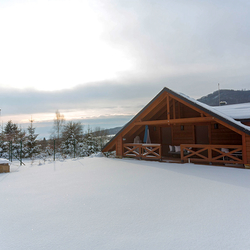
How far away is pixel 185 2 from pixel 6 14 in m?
7.71

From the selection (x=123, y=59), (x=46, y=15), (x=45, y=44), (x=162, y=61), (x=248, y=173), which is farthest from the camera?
(x=162, y=61)

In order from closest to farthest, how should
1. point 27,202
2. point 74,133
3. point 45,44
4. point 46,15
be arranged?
point 27,202, point 46,15, point 45,44, point 74,133

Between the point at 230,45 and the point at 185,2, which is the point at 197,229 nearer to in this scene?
the point at 185,2

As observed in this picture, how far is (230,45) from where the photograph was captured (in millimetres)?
10562

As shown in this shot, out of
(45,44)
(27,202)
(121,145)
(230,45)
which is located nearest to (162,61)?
(230,45)

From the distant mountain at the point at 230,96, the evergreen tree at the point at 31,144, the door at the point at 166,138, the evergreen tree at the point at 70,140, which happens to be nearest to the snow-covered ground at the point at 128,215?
the door at the point at 166,138

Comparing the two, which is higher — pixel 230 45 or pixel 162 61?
pixel 230 45

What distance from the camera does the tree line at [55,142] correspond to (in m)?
16.5

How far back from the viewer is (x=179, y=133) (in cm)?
1078

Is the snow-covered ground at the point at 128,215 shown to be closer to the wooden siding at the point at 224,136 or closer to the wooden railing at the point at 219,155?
the wooden railing at the point at 219,155

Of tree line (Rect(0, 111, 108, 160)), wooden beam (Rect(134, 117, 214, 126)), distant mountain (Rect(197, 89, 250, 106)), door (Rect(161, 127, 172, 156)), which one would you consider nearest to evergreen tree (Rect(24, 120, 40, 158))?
tree line (Rect(0, 111, 108, 160))

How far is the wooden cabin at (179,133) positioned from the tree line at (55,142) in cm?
467

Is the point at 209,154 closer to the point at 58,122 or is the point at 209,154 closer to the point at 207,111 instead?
the point at 207,111

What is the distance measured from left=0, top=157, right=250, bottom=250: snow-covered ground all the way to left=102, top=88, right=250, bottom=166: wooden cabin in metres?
3.09
